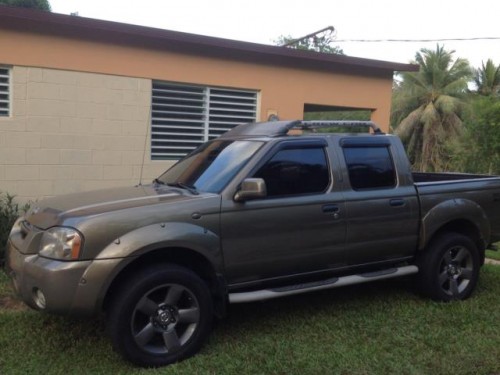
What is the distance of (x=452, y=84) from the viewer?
86.7ft

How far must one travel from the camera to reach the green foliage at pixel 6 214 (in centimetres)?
698

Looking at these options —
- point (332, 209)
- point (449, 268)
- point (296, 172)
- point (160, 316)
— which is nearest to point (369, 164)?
point (332, 209)

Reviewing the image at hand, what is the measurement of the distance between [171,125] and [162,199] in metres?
4.78

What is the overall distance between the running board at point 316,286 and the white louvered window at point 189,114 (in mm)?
4756

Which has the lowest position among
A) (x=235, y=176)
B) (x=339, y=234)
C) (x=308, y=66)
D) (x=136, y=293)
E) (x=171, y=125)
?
(x=136, y=293)

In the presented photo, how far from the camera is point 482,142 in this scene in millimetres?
14242

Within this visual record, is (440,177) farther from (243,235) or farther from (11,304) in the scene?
(11,304)

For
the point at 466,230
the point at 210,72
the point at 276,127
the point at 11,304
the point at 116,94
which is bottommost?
the point at 11,304

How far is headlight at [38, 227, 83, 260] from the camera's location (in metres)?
3.94

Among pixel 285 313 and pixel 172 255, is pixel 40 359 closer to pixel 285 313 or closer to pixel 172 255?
pixel 172 255

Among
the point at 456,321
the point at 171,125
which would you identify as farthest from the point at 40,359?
the point at 171,125

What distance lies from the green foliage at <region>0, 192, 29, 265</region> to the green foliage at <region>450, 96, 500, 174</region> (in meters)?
11.3

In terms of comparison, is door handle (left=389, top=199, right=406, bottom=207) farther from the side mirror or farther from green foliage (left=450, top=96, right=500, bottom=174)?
green foliage (left=450, top=96, right=500, bottom=174)

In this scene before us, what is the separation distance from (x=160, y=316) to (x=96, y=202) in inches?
42.8
